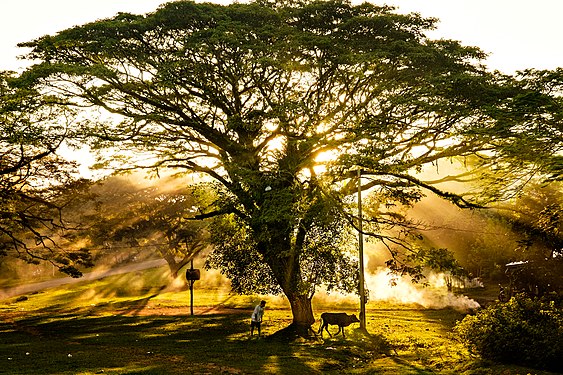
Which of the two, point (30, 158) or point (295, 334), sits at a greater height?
point (30, 158)

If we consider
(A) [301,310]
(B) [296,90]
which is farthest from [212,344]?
(B) [296,90]

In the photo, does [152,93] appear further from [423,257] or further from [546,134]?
[546,134]

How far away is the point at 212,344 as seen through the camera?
24219 mm

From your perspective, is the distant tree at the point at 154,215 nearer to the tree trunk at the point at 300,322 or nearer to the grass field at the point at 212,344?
the grass field at the point at 212,344

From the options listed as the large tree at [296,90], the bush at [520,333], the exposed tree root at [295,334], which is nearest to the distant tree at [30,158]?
the large tree at [296,90]

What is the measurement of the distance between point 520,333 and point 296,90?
502 inches

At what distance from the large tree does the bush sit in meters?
4.66

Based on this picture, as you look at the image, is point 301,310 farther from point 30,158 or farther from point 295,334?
point 30,158

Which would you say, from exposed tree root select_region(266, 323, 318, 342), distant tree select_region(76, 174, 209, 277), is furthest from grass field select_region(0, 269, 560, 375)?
distant tree select_region(76, 174, 209, 277)

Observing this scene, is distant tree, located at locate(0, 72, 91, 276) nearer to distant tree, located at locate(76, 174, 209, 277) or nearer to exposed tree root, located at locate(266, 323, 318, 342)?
exposed tree root, located at locate(266, 323, 318, 342)

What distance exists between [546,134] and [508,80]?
417 cm

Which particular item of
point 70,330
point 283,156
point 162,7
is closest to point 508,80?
point 283,156

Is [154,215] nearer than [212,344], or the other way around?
[212,344]

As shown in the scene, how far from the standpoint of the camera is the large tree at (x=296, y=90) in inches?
880
